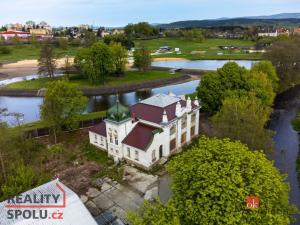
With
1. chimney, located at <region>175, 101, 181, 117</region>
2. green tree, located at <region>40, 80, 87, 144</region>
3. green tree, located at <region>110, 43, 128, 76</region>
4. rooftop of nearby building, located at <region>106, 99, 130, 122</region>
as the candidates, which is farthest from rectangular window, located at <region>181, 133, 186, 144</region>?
green tree, located at <region>110, 43, 128, 76</region>

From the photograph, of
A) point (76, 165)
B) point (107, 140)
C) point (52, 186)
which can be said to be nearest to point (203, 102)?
point (107, 140)

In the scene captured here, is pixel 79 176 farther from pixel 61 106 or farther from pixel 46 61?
pixel 46 61

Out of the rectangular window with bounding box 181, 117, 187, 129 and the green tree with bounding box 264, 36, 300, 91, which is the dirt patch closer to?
the rectangular window with bounding box 181, 117, 187, 129

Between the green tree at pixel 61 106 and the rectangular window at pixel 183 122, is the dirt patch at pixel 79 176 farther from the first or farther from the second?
the rectangular window at pixel 183 122

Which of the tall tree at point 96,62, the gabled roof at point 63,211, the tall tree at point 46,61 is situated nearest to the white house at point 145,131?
the gabled roof at point 63,211

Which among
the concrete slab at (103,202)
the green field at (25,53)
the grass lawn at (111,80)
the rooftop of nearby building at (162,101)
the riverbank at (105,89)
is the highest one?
the green field at (25,53)
